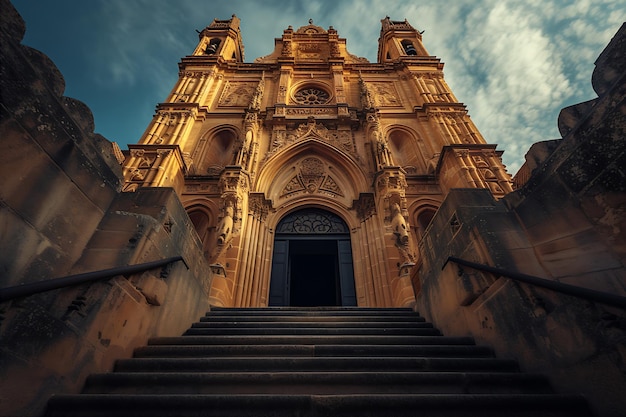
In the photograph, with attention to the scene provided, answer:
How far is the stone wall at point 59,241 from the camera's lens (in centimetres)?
203

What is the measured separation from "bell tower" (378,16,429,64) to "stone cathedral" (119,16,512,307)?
2809 millimetres

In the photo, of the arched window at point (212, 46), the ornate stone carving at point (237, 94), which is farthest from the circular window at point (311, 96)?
the arched window at point (212, 46)

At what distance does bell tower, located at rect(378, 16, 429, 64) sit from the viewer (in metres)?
19.8

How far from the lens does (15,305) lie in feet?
6.46

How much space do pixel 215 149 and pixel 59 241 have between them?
467 inches

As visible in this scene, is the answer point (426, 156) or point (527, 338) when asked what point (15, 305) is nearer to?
point (527, 338)

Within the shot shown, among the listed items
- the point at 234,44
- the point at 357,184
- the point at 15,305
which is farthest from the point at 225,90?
the point at 15,305

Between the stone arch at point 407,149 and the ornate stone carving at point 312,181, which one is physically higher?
the stone arch at point 407,149

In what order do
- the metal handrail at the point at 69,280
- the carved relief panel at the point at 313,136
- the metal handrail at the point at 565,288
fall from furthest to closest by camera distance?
the carved relief panel at the point at 313,136 → the metal handrail at the point at 565,288 → the metal handrail at the point at 69,280

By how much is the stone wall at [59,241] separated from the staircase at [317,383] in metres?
0.27

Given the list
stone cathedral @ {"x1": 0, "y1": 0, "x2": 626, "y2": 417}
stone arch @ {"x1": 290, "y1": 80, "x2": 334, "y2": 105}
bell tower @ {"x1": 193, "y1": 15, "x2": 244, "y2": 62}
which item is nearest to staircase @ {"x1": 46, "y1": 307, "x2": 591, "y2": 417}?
stone cathedral @ {"x1": 0, "y1": 0, "x2": 626, "y2": 417}

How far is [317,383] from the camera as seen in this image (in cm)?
251

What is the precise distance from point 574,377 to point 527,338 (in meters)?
0.44

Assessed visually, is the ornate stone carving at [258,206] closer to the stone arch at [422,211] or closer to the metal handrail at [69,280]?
the stone arch at [422,211]
